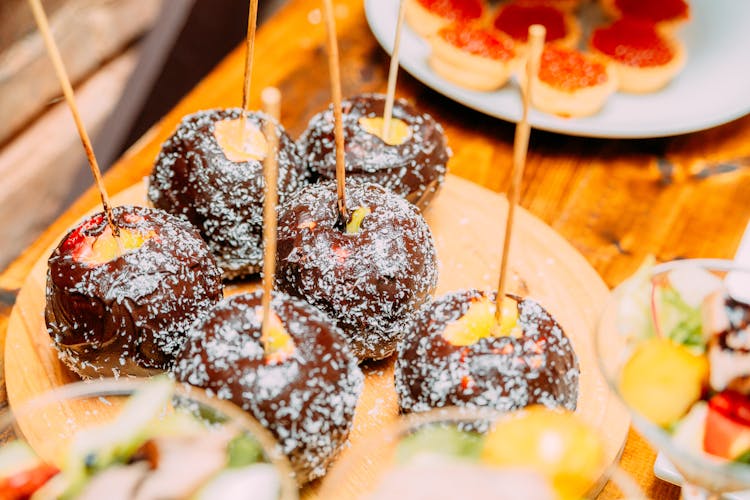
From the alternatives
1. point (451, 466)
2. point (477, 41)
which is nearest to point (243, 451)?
point (451, 466)

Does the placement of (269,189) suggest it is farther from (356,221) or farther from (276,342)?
(356,221)

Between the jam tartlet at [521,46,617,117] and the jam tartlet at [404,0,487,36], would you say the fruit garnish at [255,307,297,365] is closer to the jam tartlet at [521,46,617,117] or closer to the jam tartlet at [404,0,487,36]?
the jam tartlet at [521,46,617,117]

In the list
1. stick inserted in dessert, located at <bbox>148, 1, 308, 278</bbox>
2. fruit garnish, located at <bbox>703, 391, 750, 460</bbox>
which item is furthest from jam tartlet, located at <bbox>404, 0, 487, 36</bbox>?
fruit garnish, located at <bbox>703, 391, 750, 460</bbox>

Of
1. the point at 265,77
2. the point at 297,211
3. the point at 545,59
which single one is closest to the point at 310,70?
the point at 265,77

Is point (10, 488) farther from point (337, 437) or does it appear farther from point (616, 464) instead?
point (616, 464)

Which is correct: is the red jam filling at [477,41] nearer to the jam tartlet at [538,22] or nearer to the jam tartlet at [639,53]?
the jam tartlet at [538,22]
